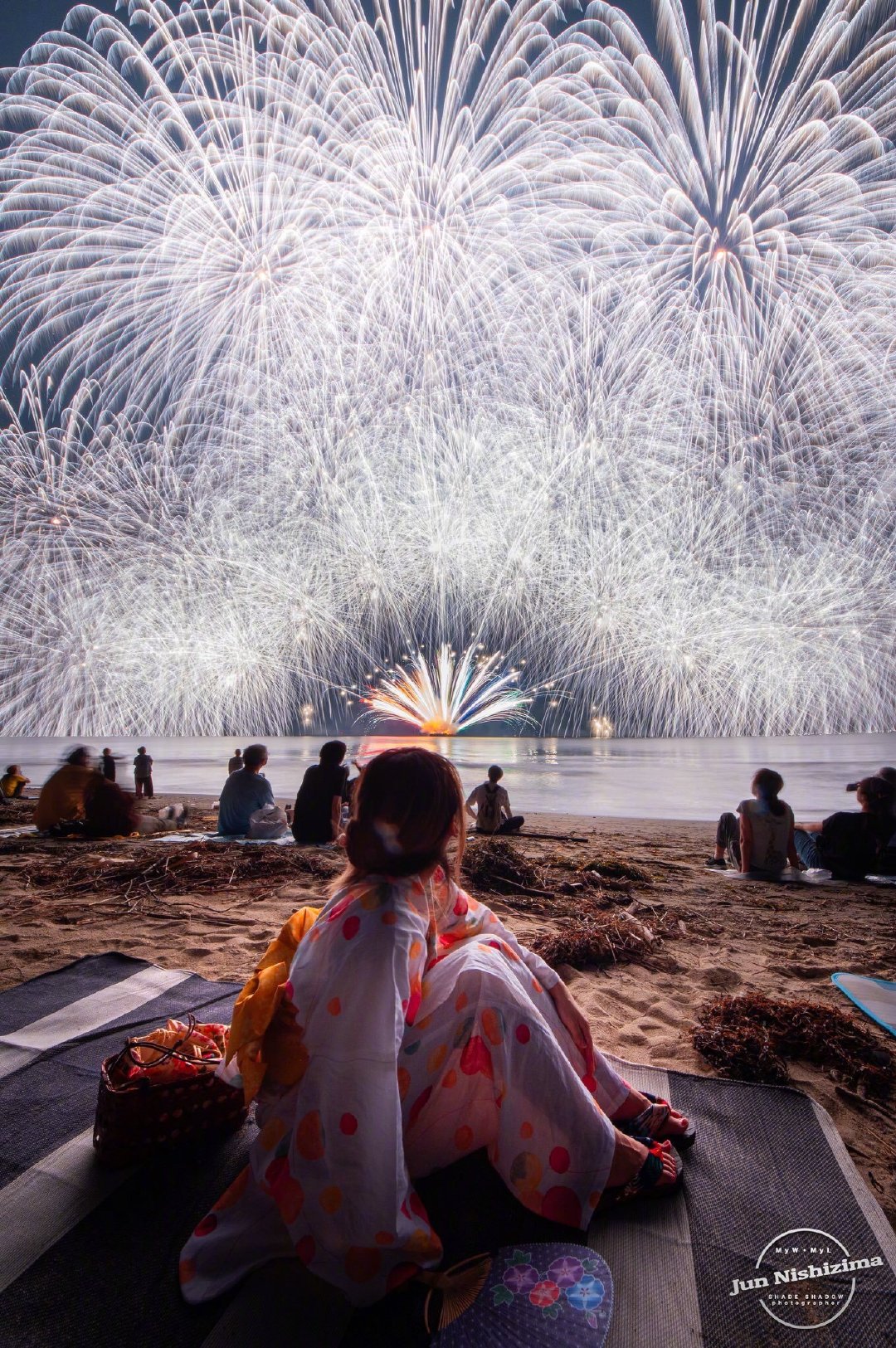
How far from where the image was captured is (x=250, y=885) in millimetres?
5980

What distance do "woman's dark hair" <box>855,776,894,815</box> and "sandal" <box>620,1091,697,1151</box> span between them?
17.2 ft

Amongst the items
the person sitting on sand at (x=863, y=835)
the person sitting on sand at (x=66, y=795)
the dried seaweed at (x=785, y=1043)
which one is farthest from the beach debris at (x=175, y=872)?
the person sitting on sand at (x=863, y=835)

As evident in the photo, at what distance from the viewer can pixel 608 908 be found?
5465mm

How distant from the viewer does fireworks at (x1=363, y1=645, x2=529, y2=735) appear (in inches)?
1151

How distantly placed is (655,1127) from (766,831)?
5.13 meters

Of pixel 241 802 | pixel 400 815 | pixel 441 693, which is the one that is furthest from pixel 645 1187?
pixel 441 693

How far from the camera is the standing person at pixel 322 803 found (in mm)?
7984

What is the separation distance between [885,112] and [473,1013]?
15.8 meters

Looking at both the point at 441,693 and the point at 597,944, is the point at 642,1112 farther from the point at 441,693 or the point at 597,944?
the point at 441,693

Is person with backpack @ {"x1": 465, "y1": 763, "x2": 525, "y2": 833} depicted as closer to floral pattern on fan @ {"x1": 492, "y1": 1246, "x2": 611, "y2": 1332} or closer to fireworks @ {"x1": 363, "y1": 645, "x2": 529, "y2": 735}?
floral pattern on fan @ {"x1": 492, "y1": 1246, "x2": 611, "y2": 1332}

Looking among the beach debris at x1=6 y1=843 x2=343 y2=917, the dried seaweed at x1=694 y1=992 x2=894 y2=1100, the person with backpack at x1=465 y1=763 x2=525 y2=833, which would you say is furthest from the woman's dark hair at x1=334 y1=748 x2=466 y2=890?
the person with backpack at x1=465 y1=763 x2=525 y2=833

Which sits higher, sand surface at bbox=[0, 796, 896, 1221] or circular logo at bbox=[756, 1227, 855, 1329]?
circular logo at bbox=[756, 1227, 855, 1329]

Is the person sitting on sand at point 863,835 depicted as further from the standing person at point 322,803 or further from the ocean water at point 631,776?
the ocean water at point 631,776

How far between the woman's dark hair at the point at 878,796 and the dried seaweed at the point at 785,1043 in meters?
3.75
